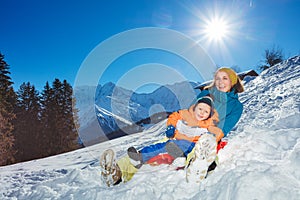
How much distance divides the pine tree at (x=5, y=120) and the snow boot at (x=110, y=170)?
16.3 metres

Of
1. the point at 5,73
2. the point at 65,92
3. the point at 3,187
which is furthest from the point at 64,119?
the point at 3,187

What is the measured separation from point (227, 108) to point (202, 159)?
57.1 inches

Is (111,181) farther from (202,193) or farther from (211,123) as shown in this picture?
(211,123)

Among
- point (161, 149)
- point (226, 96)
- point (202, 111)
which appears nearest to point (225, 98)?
point (226, 96)

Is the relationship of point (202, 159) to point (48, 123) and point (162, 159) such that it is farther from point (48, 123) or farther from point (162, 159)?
point (48, 123)

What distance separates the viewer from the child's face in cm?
365

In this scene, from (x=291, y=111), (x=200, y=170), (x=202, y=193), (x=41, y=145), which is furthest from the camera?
(x=41, y=145)

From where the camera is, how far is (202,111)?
3.66 metres

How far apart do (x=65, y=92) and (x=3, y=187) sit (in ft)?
56.0

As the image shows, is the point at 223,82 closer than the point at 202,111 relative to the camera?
No

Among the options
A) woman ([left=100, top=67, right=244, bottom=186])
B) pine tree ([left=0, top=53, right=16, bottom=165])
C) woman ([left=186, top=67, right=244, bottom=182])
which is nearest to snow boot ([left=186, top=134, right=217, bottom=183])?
woman ([left=100, top=67, right=244, bottom=186])

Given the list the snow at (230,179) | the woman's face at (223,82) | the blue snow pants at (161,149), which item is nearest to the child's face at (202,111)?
the blue snow pants at (161,149)

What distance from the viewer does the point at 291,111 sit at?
4602mm

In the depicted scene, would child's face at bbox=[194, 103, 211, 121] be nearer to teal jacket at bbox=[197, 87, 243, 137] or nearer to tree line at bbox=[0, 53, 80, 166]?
teal jacket at bbox=[197, 87, 243, 137]
